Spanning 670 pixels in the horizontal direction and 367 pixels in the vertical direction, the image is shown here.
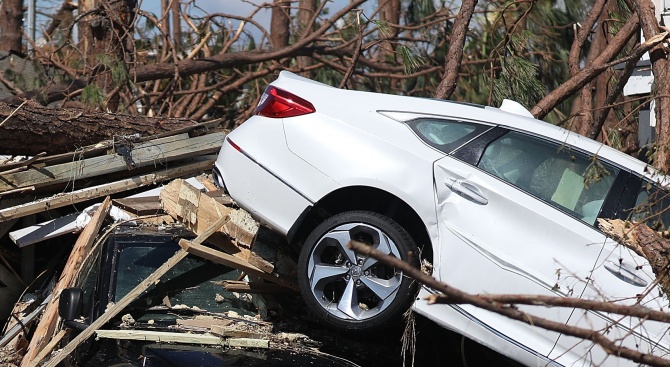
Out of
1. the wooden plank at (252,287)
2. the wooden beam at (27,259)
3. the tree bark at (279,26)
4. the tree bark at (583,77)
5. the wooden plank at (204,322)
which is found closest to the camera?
the wooden plank at (204,322)

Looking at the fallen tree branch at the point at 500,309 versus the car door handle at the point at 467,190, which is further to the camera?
the car door handle at the point at 467,190

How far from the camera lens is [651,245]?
419 cm

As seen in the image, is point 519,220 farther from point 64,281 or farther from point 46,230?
point 46,230

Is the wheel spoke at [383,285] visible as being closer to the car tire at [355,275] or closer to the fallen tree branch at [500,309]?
the car tire at [355,275]

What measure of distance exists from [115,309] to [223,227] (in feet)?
2.48

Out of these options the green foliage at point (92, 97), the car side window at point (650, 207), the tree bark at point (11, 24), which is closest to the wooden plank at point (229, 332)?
the car side window at point (650, 207)

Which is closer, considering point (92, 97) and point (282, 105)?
point (282, 105)

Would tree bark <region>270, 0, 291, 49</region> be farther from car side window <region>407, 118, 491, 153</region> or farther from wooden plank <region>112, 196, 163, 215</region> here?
car side window <region>407, 118, 491, 153</region>

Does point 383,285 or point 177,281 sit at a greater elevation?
point 383,285

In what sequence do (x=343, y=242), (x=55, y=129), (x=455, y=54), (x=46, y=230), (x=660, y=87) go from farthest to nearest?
(x=455, y=54) < (x=55, y=129) < (x=46, y=230) < (x=660, y=87) < (x=343, y=242)

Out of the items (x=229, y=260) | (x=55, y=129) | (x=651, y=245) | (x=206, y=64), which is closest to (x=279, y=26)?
(x=206, y=64)

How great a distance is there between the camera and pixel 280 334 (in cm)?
504

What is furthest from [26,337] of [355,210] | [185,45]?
[185,45]

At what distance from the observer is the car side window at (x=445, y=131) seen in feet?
16.9
